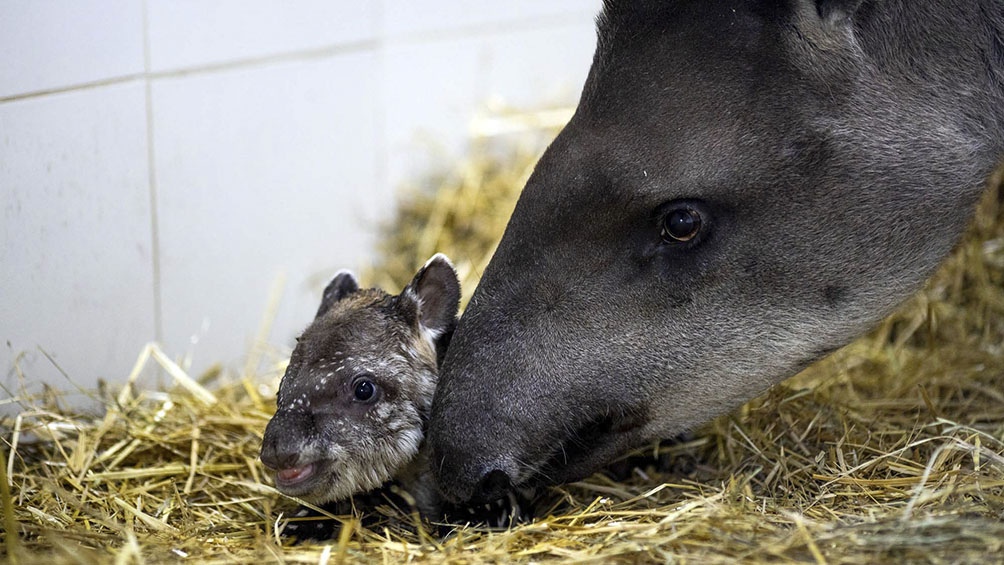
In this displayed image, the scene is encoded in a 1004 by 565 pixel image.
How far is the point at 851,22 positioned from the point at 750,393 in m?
1.11

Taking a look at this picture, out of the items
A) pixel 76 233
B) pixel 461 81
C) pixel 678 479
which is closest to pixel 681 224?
pixel 678 479

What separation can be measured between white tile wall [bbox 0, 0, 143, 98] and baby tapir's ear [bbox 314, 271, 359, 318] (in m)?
1.17

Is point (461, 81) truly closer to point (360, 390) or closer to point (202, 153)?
point (202, 153)

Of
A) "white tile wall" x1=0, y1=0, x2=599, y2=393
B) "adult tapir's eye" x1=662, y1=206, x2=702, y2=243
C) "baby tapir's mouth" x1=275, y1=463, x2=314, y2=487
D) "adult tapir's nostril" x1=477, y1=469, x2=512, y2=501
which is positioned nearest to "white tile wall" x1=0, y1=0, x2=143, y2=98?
"white tile wall" x1=0, y1=0, x2=599, y2=393

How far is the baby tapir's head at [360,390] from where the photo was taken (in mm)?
3307

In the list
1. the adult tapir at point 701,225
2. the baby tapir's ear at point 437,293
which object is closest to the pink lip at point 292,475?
the adult tapir at point 701,225

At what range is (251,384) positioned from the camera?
4.68 m

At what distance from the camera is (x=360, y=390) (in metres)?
3.42

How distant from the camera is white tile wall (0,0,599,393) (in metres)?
3.95

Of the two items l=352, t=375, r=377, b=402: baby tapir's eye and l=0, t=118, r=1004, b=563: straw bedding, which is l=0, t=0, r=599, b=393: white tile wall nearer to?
l=0, t=118, r=1004, b=563: straw bedding

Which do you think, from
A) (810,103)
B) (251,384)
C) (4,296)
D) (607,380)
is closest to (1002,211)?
(810,103)

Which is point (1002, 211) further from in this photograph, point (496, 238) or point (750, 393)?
point (750, 393)

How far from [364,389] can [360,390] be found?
0.04 feet

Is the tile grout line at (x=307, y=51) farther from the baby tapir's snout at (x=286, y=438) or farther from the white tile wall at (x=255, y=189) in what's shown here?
the baby tapir's snout at (x=286, y=438)
